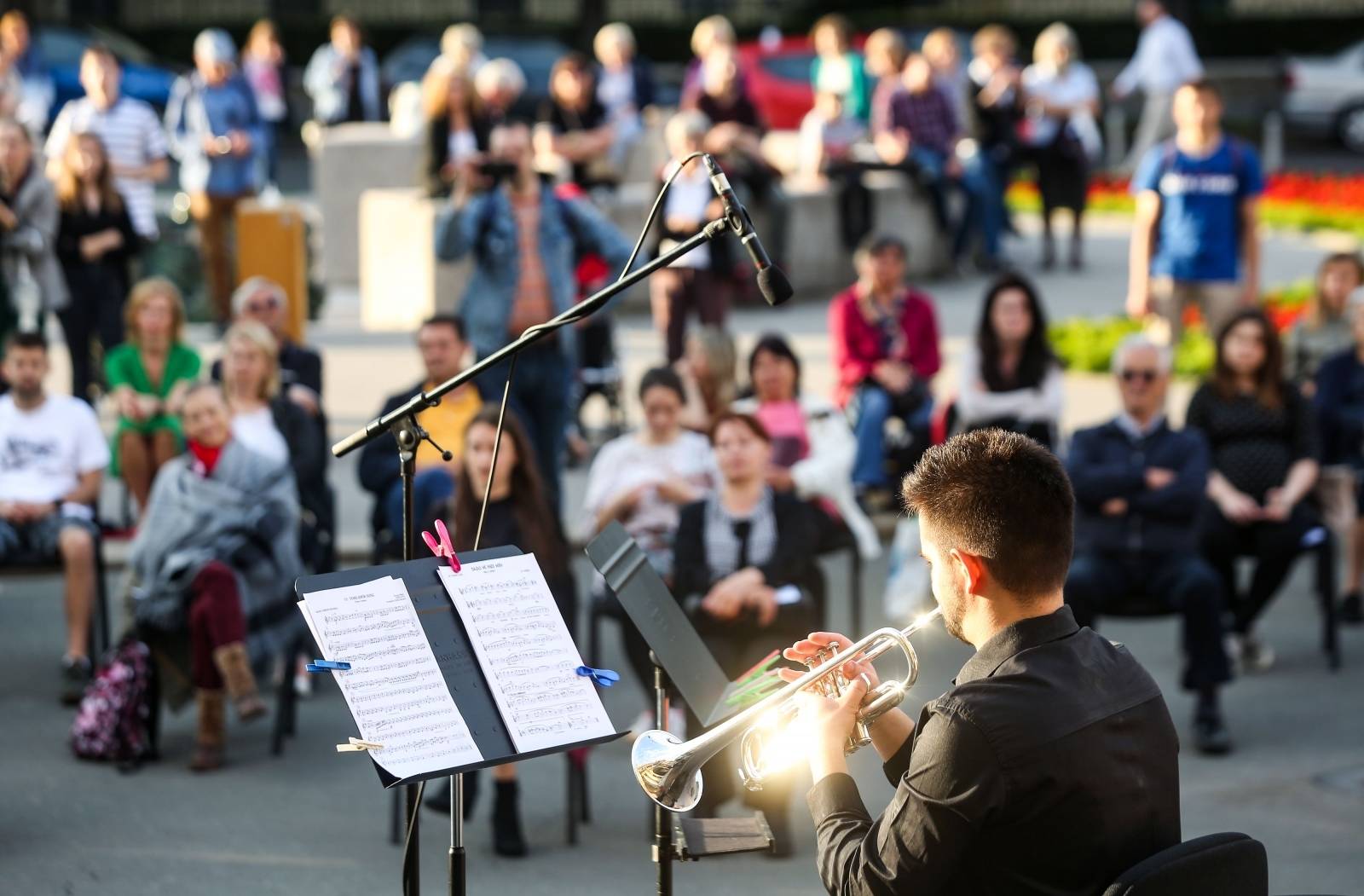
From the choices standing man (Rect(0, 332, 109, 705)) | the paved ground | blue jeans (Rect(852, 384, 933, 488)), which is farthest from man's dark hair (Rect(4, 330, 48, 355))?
blue jeans (Rect(852, 384, 933, 488))

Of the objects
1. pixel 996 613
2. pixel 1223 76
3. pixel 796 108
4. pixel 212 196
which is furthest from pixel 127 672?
pixel 1223 76

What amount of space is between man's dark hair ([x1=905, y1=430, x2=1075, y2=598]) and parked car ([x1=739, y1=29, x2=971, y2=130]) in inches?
804

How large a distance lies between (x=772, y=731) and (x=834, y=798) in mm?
262

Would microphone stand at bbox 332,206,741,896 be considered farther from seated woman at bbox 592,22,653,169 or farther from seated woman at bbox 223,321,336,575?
seated woman at bbox 592,22,653,169

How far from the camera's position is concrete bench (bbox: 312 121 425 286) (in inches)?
688

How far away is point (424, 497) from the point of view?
7.97 m

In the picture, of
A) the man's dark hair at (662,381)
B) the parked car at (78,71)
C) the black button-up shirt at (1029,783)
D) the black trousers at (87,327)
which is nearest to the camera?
the black button-up shirt at (1029,783)

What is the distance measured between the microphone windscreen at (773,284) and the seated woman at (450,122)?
791 cm

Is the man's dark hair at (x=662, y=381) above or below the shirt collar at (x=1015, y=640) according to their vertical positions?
below

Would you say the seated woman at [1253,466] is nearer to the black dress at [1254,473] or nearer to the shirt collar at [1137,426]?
the black dress at [1254,473]

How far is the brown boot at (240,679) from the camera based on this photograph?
7.18 meters

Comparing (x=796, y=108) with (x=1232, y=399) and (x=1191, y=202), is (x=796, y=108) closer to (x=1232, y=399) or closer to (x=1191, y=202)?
(x=1191, y=202)

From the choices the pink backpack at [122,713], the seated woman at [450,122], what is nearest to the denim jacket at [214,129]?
the seated woman at [450,122]

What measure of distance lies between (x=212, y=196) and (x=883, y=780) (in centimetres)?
895
